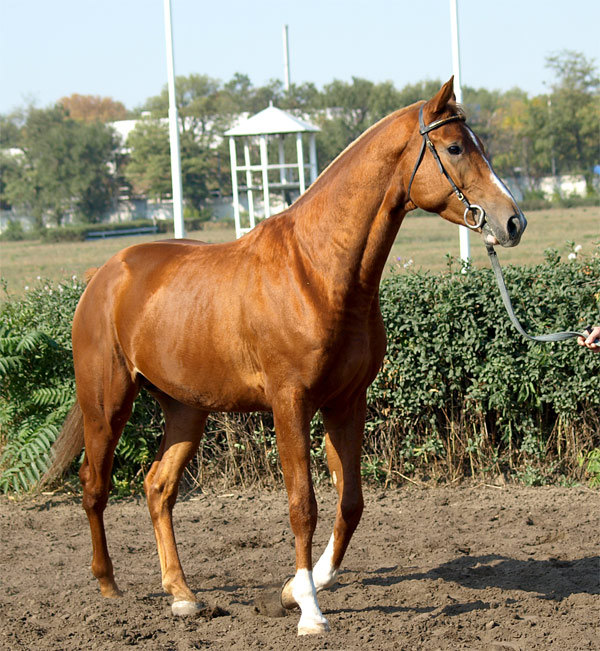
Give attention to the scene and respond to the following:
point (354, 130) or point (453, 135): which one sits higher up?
point (354, 130)

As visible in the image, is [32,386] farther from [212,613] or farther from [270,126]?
[270,126]

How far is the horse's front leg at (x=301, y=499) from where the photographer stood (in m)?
3.56

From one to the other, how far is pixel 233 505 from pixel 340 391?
101 inches

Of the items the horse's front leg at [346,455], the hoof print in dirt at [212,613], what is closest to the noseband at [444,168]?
the horse's front leg at [346,455]

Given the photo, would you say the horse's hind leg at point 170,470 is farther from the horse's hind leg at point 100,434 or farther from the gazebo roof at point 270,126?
the gazebo roof at point 270,126

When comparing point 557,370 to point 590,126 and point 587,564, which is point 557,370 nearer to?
point 587,564

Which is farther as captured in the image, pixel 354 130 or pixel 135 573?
pixel 354 130

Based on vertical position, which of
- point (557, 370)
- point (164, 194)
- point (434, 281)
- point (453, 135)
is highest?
point (164, 194)

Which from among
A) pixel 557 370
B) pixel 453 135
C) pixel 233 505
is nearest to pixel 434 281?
pixel 557 370

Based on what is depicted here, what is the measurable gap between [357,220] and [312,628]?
181 centimetres

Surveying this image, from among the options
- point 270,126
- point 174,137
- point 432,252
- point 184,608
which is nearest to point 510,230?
point 184,608

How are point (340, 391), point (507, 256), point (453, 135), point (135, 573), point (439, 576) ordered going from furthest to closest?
1. point (507, 256)
2. point (135, 573)
3. point (439, 576)
4. point (340, 391)
5. point (453, 135)

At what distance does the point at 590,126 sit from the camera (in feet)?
187

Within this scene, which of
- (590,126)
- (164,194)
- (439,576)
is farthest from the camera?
(164,194)
